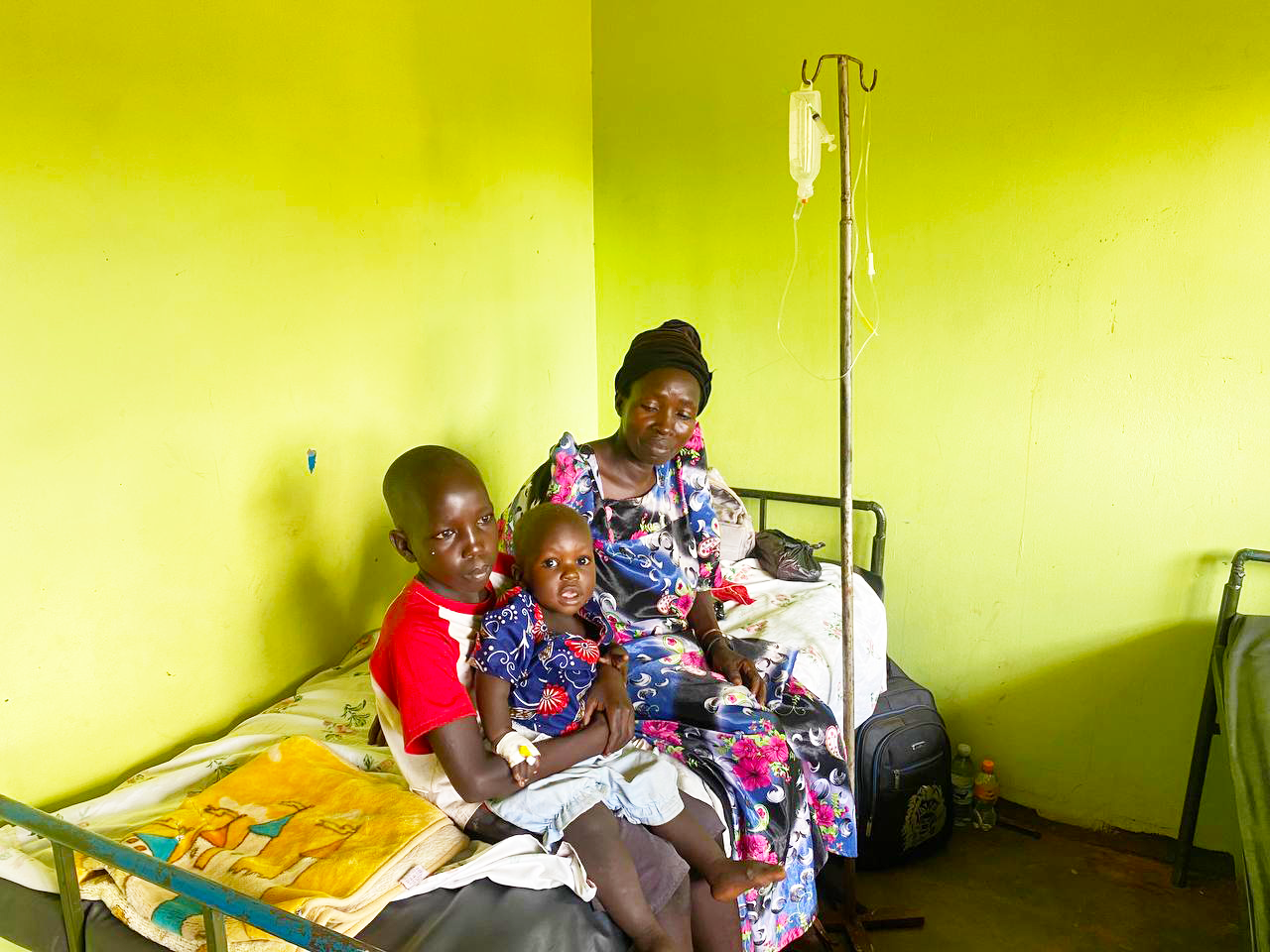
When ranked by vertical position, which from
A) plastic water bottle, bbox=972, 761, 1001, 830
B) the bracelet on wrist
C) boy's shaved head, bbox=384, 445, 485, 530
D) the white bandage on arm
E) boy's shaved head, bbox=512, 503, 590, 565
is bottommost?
plastic water bottle, bbox=972, 761, 1001, 830

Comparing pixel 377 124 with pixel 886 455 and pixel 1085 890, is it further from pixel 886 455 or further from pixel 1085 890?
pixel 1085 890

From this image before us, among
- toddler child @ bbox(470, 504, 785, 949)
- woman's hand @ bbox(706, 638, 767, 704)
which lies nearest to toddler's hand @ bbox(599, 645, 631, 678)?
toddler child @ bbox(470, 504, 785, 949)

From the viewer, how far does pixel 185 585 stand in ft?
6.74

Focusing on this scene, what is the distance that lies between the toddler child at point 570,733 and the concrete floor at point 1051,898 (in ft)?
4.02

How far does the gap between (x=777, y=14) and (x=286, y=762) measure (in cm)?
280

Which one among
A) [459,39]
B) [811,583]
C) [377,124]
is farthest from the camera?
[811,583]

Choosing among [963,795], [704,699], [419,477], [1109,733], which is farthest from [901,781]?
[419,477]

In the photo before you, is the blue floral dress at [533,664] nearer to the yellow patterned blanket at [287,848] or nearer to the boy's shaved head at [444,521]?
the boy's shaved head at [444,521]

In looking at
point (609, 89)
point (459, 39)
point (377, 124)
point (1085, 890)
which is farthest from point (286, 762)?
point (609, 89)

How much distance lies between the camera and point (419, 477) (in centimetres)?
171

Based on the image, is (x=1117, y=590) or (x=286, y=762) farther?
(x=1117, y=590)

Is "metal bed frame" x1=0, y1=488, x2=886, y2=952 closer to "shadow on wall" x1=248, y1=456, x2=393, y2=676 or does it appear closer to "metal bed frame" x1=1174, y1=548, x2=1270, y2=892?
"shadow on wall" x1=248, y1=456, x2=393, y2=676

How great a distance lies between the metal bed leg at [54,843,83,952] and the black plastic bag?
2.15 meters

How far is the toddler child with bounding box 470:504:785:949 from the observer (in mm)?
1607
